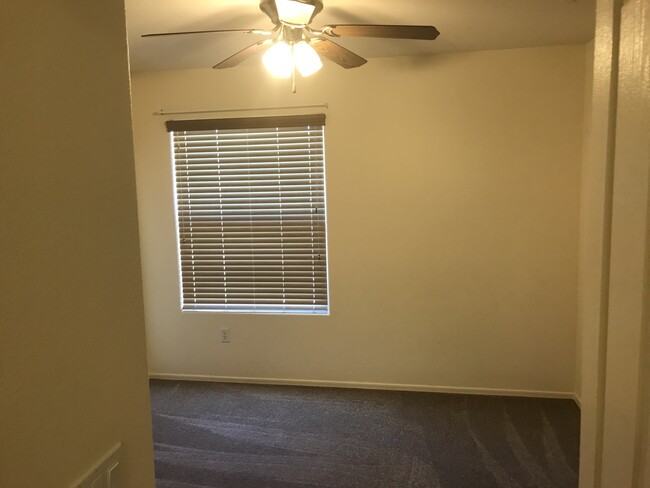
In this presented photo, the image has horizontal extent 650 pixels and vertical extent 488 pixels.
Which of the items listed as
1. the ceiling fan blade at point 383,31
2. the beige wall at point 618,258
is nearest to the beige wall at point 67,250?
the beige wall at point 618,258

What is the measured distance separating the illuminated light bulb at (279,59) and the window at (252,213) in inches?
43.5

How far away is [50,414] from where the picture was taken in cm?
71

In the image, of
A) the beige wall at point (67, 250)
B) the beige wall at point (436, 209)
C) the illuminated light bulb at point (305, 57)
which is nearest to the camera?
the beige wall at point (67, 250)

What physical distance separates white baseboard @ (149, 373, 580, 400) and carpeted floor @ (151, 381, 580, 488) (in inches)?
2.2

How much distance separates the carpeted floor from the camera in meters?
2.58

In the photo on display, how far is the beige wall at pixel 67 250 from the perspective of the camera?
64 centimetres

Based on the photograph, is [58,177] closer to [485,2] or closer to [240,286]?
[485,2]

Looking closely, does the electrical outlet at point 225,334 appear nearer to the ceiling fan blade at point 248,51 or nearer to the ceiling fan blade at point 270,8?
the ceiling fan blade at point 248,51

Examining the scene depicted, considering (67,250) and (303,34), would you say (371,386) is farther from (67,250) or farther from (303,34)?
(67,250)

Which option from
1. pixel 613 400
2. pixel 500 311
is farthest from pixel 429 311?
pixel 613 400

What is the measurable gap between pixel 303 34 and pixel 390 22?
2.40 ft

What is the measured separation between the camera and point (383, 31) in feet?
6.98

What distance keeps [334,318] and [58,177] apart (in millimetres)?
3040

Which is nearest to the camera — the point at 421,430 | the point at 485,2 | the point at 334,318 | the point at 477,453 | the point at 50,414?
the point at 50,414
